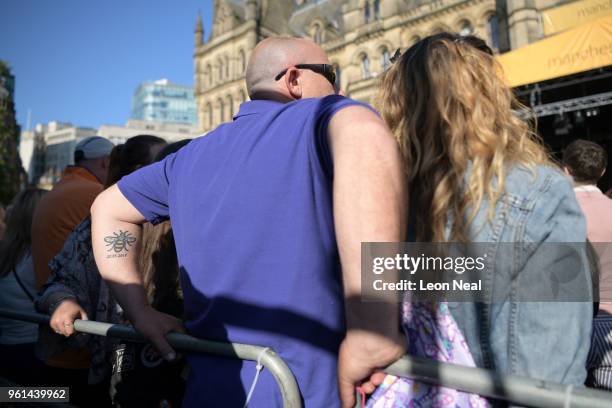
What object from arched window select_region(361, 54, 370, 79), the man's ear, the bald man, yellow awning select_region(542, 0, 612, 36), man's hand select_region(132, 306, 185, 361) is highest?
arched window select_region(361, 54, 370, 79)

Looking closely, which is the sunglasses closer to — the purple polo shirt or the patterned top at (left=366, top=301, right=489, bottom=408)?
the purple polo shirt

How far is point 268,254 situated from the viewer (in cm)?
140

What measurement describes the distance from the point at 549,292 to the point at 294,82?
1.18m

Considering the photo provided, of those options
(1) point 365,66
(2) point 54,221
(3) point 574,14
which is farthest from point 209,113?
(2) point 54,221

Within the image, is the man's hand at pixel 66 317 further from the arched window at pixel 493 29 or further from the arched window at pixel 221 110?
the arched window at pixel 221 110

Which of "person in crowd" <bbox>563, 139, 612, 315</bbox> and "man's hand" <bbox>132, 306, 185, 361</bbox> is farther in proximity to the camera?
"person in crowd" <bbox>563, 139, 612, 315</bbox>

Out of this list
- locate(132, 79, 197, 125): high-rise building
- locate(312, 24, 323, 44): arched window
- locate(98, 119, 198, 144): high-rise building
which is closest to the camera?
locate(312, 24, 323, 44): arched window

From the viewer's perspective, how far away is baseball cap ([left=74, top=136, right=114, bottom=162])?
12.5 ft

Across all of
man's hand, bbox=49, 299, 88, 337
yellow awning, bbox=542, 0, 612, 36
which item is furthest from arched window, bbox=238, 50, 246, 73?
man's hand, bbox=49, 299, 88, 337

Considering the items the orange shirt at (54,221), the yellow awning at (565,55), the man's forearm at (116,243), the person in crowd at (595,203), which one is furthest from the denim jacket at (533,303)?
the yellow awning at (565,55)

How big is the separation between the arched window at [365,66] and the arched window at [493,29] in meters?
7.21

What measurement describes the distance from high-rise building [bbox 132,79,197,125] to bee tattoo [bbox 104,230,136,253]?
5612 inches

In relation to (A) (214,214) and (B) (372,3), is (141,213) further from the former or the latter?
(B) (372,3)

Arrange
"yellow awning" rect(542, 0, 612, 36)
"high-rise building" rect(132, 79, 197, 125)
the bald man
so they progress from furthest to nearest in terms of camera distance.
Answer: "high-rise building" rect(132, 79, 197, 125), "yellow awning" rect(542, 0, 612, 36), the bald man
